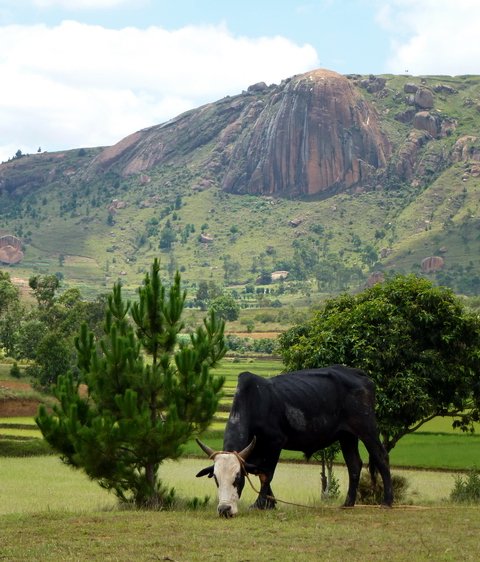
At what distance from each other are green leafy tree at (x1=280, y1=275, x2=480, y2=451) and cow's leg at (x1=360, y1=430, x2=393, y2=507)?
4551 mm

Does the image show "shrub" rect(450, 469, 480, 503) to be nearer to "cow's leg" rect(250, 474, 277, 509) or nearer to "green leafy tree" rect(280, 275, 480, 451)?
"green leafy tree" rect(280, 275, 480, 451)

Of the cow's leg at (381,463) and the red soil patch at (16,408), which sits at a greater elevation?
the cow's leg at (381,463)

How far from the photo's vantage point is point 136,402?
19266mm

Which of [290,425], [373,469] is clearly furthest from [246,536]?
[373,469]

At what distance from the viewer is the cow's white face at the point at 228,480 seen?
16.0 metres

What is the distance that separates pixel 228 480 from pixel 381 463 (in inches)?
186

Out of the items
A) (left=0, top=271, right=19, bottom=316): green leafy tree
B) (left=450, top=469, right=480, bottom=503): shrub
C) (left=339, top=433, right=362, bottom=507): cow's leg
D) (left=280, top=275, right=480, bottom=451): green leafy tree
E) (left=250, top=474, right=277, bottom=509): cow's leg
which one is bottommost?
(left=450, top=469, right=480, bottom=503): shrub

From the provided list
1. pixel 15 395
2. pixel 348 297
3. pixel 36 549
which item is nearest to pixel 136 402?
pixel 36 549

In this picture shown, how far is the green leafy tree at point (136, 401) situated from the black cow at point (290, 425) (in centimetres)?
213

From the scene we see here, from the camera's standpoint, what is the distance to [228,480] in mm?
16031

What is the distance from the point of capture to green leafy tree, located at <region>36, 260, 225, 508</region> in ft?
61.8

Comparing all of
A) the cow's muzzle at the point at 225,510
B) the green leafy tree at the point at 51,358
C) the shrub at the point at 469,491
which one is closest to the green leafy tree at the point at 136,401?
the cow's muzzle at the point at 225,510

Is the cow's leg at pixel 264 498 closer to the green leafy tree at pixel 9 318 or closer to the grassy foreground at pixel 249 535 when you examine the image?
the grassy foreground at pixel 249 535

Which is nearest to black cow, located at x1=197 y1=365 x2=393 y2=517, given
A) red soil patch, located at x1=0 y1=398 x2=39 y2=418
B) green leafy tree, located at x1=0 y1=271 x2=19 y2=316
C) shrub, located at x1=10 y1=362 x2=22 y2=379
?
red soil patch, located at x1=0 y1=398 x2=39 y2=418
